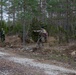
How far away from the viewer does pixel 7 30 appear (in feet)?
99.2

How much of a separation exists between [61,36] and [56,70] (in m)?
13.3

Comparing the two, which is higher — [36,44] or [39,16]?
[39,16]

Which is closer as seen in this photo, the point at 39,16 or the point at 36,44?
the point at 36,44

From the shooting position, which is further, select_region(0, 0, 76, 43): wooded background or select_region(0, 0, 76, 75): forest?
select_region(0, 0, 76, 43): wooded background

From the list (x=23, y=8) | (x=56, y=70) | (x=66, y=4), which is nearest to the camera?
(x=56, y=70)

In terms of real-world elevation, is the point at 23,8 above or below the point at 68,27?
above

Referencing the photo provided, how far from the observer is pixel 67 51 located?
18000 millimetres

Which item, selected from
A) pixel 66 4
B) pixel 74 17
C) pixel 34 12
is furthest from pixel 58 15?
pixel 34 12

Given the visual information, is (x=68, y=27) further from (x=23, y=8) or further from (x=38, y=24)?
(x=23, y=8)

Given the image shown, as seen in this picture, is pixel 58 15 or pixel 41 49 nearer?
pixel 41 49

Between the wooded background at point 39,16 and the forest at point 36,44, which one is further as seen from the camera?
the wooded background at point 39,16

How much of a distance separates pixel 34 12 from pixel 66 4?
7.64m

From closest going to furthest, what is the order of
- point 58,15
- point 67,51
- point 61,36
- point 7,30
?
1. point 67,51
2. point 61,36
3. point 7,30
4. point 58,15

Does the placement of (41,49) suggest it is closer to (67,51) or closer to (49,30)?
(67,51)
